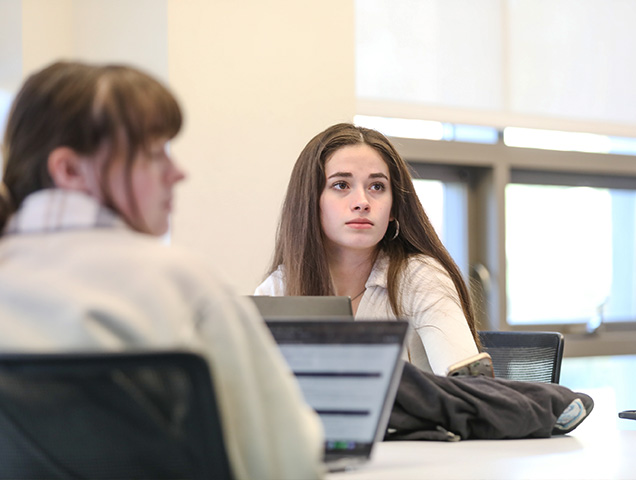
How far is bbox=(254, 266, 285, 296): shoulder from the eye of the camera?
7.81ft

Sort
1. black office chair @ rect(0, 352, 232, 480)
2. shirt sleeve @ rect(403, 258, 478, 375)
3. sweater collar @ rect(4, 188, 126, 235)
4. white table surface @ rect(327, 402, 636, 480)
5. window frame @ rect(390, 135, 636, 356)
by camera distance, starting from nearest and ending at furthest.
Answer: black office chair @ rect(0, 352, 232, 480), sweater collar @ rect(4, 188, 126, 235), white table surface @ rect(327, 402, 636, 480), shirt sleeve @ rect(403, 258, 478, 375), window frame @ rect(390, 135, 636, 356)

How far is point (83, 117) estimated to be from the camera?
878 mm

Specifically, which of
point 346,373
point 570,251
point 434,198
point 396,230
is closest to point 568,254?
point 570,251

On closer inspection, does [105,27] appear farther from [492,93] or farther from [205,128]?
[492,93]

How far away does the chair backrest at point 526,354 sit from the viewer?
2324 mm

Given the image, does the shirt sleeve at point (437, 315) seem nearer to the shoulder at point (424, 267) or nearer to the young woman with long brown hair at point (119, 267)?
the shoulder at point (424, 267)

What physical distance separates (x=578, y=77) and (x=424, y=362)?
2.31 m

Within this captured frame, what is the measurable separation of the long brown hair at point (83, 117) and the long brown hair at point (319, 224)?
142 centimetres

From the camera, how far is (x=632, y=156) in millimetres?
4289

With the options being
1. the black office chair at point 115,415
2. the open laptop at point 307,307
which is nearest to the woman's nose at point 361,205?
the open laptop at point 307,307

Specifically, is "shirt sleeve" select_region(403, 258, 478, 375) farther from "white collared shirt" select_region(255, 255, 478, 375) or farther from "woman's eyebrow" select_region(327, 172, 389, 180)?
"woman's eyebrow" select_region(327, 172, 389, 180)

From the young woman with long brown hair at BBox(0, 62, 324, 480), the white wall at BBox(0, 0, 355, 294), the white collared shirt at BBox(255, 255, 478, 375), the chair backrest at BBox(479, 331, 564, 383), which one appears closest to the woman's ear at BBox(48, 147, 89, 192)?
the young woman with long brown hair at BBox(0, 62, 324, 480)

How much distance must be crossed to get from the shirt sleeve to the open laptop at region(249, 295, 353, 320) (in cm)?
68

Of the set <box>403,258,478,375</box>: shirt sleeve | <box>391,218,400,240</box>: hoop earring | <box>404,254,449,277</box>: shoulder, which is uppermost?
<box>391,218,400,240</box>: hoop earring
